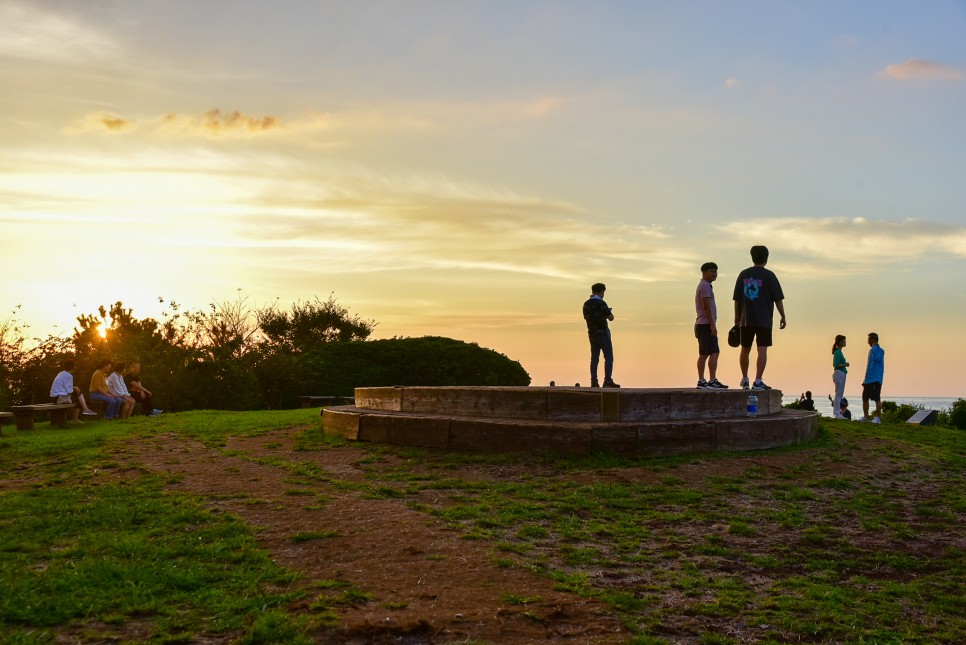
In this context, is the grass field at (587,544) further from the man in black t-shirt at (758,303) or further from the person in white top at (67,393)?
the person in white top at (67,393)

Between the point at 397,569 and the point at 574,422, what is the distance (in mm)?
5311

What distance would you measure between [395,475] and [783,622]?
5333 millimetres

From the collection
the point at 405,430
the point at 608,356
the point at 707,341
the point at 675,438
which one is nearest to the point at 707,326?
the point at 707,341

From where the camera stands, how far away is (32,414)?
1752 centimetres

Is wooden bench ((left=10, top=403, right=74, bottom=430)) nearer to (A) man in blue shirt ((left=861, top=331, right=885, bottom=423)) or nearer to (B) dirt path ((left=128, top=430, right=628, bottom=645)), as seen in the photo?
(B) dirt path ((left=128, top=430, right=628, bottom=645))

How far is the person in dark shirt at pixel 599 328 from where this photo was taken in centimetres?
1376

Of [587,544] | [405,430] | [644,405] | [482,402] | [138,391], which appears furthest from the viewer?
[138,391]

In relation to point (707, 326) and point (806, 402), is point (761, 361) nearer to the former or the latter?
point (707, 326)

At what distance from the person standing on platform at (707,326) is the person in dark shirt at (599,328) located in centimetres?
143

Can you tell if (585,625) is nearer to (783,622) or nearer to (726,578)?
(783,622)

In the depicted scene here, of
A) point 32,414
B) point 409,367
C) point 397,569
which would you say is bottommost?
point 397,569

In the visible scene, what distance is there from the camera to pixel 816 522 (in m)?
7.64

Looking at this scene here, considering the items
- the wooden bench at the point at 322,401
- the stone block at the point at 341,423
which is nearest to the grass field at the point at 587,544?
the stone block at the point at 341,423

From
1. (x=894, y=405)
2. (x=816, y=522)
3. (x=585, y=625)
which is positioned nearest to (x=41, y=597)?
(x=585, y=625)
